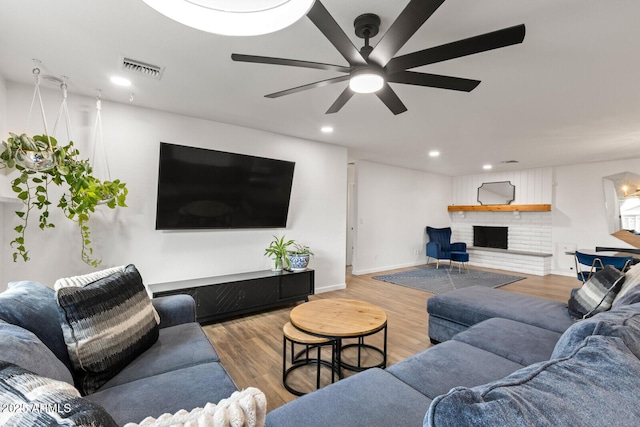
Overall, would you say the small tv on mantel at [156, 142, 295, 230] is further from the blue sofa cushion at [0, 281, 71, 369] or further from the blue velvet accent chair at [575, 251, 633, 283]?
the blue velvet accent chair at [575, 251, 633, 283]

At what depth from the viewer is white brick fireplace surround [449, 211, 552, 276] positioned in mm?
6270

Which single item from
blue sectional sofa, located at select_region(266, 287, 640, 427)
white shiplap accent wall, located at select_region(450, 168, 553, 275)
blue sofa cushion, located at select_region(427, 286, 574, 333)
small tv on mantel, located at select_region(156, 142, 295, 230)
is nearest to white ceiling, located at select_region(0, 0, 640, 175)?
small tv on mantel, located at select_region(156, 142, 295, 230)

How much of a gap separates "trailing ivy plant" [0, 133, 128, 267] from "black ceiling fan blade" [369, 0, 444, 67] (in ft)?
7.84

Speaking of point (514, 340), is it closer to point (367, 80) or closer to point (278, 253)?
point (367, 80)

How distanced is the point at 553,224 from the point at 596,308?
5475 millimetres

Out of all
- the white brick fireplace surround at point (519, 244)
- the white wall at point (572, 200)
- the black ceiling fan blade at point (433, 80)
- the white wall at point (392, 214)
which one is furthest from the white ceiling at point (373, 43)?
the white brick fireplace surround at point (519, 244)

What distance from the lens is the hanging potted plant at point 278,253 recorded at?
3.88 metres

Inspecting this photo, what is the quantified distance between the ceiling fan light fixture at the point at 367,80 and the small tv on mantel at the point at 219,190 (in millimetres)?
2103

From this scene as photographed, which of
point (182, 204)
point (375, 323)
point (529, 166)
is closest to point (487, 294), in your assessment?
point (375, 323)

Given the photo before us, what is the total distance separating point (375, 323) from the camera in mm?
2037

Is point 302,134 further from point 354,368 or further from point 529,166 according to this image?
point 529,166

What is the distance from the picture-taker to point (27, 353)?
984 mm

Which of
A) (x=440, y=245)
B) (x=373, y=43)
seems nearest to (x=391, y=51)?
(x=373, y=43)

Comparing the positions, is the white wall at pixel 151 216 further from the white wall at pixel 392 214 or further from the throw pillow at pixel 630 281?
the throw pillow at pixel 630 281
